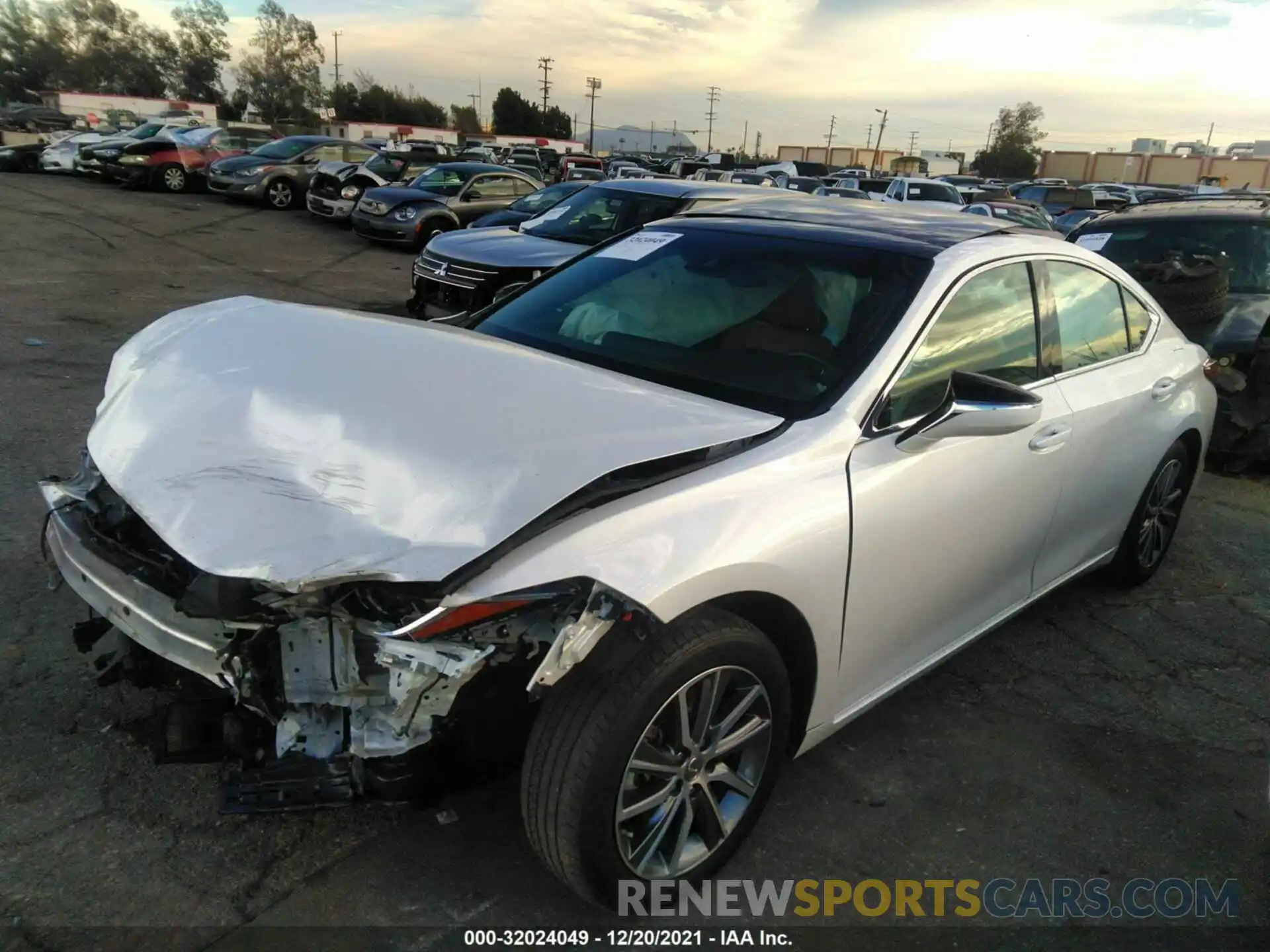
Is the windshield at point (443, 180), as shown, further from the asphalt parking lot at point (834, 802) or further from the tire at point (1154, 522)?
the tire at point (1154, 522)

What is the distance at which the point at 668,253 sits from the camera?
3.55 meters

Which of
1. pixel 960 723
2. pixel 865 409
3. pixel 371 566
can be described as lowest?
pixel 960 723

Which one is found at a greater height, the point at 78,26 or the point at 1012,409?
the point at 78,26

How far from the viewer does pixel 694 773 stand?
93.4 inches

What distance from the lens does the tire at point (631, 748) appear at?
2.10 meters

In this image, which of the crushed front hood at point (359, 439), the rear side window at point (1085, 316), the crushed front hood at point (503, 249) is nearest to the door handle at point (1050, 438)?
the rear side window at point (1085, 316)

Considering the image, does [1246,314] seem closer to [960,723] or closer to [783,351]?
[960,723]

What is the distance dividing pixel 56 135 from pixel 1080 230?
1237 inches

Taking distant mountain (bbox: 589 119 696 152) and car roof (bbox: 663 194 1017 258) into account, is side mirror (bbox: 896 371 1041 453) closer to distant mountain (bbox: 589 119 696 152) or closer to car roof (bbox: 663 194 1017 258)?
car roof (bbox: 663 194 1017 258)

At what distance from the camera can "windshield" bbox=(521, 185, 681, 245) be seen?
8.66 meters

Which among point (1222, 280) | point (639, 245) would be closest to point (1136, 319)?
point (639, 245)

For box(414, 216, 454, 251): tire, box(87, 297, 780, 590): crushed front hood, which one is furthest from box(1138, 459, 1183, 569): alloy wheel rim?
box(414, 216, 454, 251): tire

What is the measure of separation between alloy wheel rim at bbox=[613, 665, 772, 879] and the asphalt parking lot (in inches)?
8.8

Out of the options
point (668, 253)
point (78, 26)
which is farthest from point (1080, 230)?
point (78, 26)
